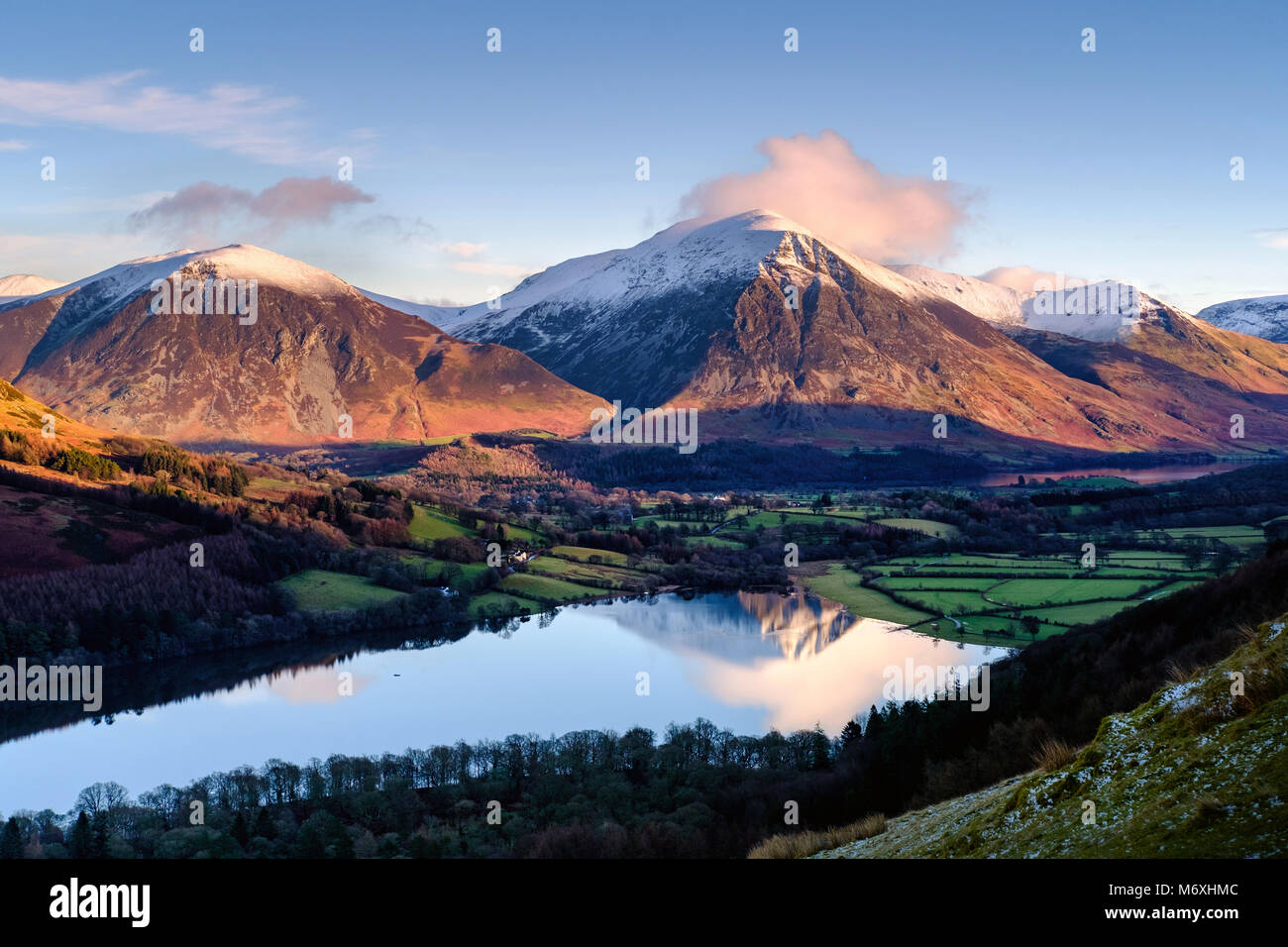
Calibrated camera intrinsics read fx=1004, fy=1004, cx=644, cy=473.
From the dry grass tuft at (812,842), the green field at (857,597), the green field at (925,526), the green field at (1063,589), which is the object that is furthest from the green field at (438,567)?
the dry grass tuft at (812,842)

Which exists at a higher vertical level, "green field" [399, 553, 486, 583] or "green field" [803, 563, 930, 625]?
"green field" [399, 553, 486, 583]

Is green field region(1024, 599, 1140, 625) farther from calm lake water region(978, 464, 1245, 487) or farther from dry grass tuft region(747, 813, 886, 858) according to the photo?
calm lake water region(978, 464, 1245, 487)

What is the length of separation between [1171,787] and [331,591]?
270ft

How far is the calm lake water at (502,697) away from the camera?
4878 cm

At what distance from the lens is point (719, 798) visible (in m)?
34.2

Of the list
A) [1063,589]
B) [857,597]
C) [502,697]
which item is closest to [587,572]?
[857,597]


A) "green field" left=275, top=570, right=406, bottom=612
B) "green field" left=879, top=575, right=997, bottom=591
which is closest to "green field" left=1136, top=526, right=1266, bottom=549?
"green field" left=879, top=575, right=997, bottom=591

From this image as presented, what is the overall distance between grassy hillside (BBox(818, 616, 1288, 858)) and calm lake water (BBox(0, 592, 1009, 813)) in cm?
3959

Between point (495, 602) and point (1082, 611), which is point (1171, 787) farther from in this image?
point (495, 602)

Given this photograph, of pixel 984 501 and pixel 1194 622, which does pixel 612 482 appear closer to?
pixel 984 501

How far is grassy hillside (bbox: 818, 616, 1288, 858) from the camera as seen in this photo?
755 cm

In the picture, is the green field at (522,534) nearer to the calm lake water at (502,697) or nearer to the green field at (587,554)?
the green field at (587,554)

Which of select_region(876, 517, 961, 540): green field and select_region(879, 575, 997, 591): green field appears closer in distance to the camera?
select_region(879, 575, 997, 591): green field
